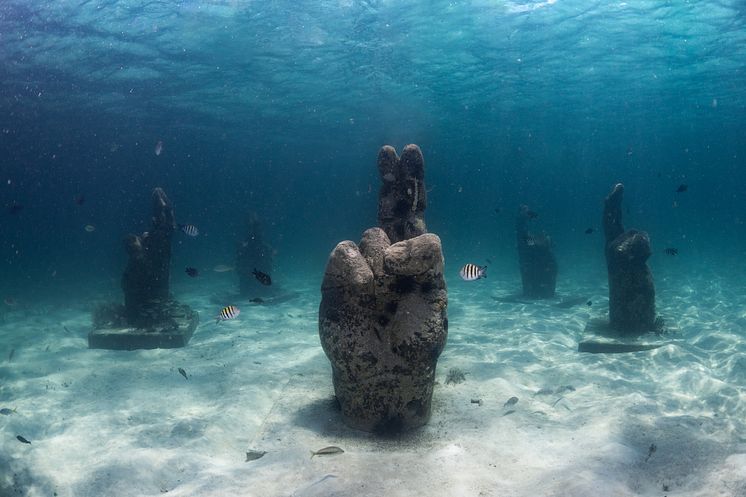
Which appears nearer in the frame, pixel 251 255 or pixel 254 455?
pixel 254 455

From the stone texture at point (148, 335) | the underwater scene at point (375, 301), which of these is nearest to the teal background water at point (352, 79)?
the underwater scene at point (375, 301)

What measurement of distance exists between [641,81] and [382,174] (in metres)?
29.5

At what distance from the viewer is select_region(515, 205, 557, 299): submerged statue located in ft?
61.2

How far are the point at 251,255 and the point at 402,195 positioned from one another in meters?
13.6

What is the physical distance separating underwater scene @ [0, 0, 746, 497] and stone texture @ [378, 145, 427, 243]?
0.14 feet

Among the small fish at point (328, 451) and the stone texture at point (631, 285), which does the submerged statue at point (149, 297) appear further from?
the stone texture at point (631, 285)

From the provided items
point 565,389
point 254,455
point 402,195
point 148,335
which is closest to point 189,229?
point 148,335

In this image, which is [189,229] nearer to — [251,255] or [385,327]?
[385,327]

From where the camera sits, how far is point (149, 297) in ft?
42.7

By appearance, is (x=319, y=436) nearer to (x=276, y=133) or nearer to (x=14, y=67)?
(x=14, y=67)

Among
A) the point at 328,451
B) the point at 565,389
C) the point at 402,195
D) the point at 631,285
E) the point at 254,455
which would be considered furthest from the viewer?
the point at 631,285

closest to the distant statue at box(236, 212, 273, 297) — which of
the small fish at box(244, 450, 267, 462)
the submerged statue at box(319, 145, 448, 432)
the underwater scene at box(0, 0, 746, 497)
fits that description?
the underwater scene at box(0, 0, 746, 497)

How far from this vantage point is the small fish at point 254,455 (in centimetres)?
570

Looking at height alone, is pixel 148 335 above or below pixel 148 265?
below
